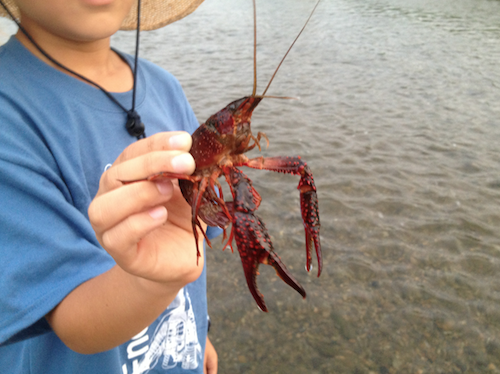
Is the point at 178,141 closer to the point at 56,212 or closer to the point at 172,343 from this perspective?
the point at 56,212

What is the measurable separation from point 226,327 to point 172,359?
1.39 meters

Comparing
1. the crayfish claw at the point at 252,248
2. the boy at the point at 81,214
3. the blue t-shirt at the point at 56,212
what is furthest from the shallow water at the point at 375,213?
the crayfish claw at the point at 252,248

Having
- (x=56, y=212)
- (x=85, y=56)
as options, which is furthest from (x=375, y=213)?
(x=56, y=212)

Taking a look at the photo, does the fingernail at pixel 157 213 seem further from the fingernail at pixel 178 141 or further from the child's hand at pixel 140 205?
the fingernail at pixel 178 141

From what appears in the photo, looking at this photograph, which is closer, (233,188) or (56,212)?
(56,212)

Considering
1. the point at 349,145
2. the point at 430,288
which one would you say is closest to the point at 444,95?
the point at 349,145

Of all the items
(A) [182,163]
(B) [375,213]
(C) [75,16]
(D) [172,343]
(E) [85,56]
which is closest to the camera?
(A) [182,163]

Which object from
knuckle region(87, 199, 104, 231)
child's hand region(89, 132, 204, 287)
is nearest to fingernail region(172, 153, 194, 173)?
child's hand region(89, 132, 204, 287)

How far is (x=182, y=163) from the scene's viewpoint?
0.90 metres

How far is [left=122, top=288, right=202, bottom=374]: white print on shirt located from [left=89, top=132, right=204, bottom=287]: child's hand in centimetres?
65

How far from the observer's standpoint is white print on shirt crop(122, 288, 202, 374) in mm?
1482

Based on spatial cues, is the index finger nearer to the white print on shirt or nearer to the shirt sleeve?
the shirt sleeve

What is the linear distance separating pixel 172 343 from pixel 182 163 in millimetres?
1122

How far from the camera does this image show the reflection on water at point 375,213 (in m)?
2.72
